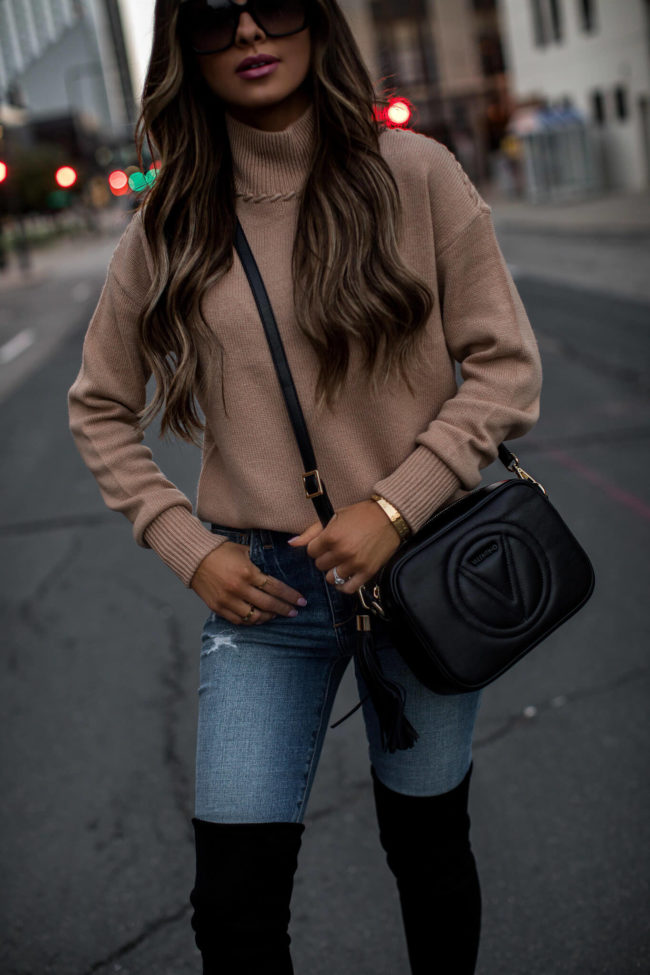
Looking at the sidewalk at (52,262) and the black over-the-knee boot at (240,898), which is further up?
the black over-the-knee boot at (240,898)

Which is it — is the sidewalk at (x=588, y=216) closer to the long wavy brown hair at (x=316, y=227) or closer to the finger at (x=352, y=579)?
the long wavy brown hair at (x=316, y=227)

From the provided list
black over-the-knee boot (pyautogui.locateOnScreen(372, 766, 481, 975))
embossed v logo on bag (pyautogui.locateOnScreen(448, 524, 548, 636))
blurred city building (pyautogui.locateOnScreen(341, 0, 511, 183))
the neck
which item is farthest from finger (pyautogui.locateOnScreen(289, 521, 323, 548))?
blurred city building (pyautogui.locateOnScreen(341, 0, 511, 183))

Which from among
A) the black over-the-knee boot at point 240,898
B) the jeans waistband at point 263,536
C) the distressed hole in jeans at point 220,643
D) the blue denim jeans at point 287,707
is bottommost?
the black over-the-knee boot at point 240,898

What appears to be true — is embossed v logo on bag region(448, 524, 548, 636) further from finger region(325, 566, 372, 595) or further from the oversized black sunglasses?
the oversized black sunglasses

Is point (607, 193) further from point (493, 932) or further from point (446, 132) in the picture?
point (493, 932)

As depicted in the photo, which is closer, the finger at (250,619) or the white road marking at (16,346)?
the finger at (250,619)

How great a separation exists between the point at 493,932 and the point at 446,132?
59441 mm

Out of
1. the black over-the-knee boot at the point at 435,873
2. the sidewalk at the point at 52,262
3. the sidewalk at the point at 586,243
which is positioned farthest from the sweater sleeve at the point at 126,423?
the sidewalk at the point at 52,262

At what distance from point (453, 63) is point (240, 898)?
61.9m

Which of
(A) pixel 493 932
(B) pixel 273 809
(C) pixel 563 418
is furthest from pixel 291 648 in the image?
(C) pixel 563 418

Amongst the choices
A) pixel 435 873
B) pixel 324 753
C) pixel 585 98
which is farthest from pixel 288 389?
pixel 585 98

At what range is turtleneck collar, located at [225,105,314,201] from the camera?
1.66 meters

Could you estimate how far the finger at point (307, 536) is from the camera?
160 centimetres

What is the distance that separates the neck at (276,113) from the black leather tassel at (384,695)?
0.81 meters
